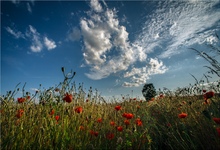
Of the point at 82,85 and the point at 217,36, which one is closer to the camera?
the point at 217,36

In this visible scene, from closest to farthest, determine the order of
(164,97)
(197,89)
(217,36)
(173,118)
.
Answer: (217,36), (173,118), (197,89), (164,97)

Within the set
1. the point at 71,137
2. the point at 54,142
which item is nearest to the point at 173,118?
the point at 71,137

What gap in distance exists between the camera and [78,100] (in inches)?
166

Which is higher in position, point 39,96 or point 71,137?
point 39,96

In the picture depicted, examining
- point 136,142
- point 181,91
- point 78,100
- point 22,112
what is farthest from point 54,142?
point 181,91

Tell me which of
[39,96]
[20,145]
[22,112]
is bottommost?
[20,145]

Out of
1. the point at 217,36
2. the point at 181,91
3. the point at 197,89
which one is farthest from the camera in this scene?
the point at 181,91

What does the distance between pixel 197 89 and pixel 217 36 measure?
3040 millimetres

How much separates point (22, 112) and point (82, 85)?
2257mm

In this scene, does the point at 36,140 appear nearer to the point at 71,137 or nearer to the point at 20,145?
the point at 20,145

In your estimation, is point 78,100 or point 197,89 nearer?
point 78,100

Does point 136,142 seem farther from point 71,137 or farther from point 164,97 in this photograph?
point 164,97

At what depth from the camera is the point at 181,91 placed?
20.0 feet

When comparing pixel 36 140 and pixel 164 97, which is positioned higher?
pixel 164 97
